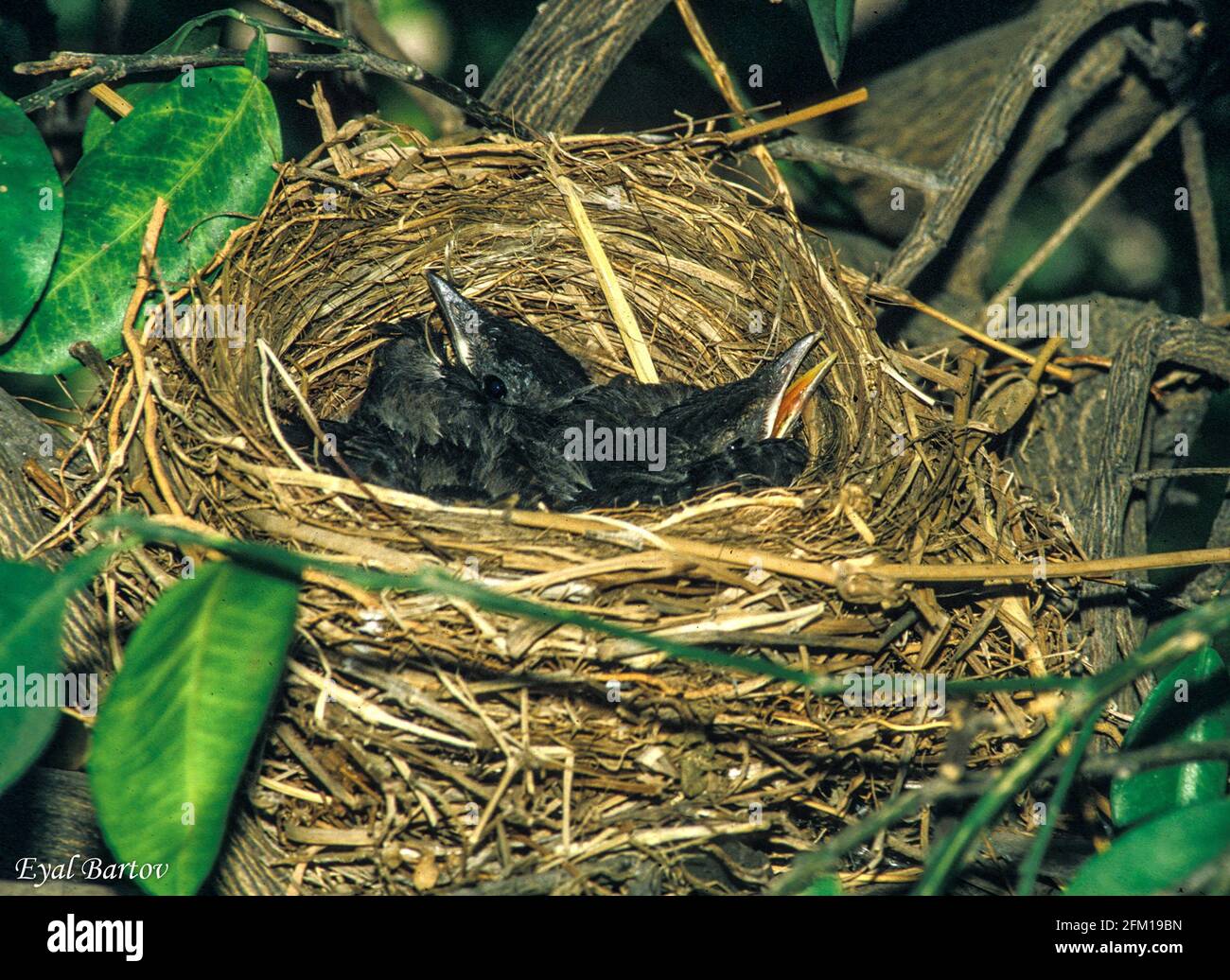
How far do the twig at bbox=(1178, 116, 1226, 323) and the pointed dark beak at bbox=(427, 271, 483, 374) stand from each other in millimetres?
1749

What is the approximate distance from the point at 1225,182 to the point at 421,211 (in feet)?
7.71

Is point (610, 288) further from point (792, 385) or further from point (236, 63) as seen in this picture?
point (236, 63)

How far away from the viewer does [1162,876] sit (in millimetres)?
1015

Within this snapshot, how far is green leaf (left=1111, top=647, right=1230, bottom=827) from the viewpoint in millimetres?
1386

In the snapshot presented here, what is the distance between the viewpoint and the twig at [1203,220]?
246 centimetres

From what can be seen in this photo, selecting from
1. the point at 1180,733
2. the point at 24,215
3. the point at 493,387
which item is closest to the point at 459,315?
the point at 493,387

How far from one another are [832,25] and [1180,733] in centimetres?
130

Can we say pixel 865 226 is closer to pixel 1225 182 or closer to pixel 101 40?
pixel 1225 182

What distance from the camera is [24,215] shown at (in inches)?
67.4

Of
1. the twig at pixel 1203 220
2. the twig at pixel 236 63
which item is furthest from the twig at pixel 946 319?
the twig at pixel 236 63

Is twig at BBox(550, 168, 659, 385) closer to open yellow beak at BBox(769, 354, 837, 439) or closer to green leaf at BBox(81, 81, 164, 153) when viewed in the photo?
open yellow beak at BBox(769, 354, 837, 439)

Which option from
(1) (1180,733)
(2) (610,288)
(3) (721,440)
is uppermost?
(2) (610,288)

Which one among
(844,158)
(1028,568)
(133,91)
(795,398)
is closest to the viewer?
(1028,568)

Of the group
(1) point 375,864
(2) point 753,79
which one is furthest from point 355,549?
(2) point 753,79
